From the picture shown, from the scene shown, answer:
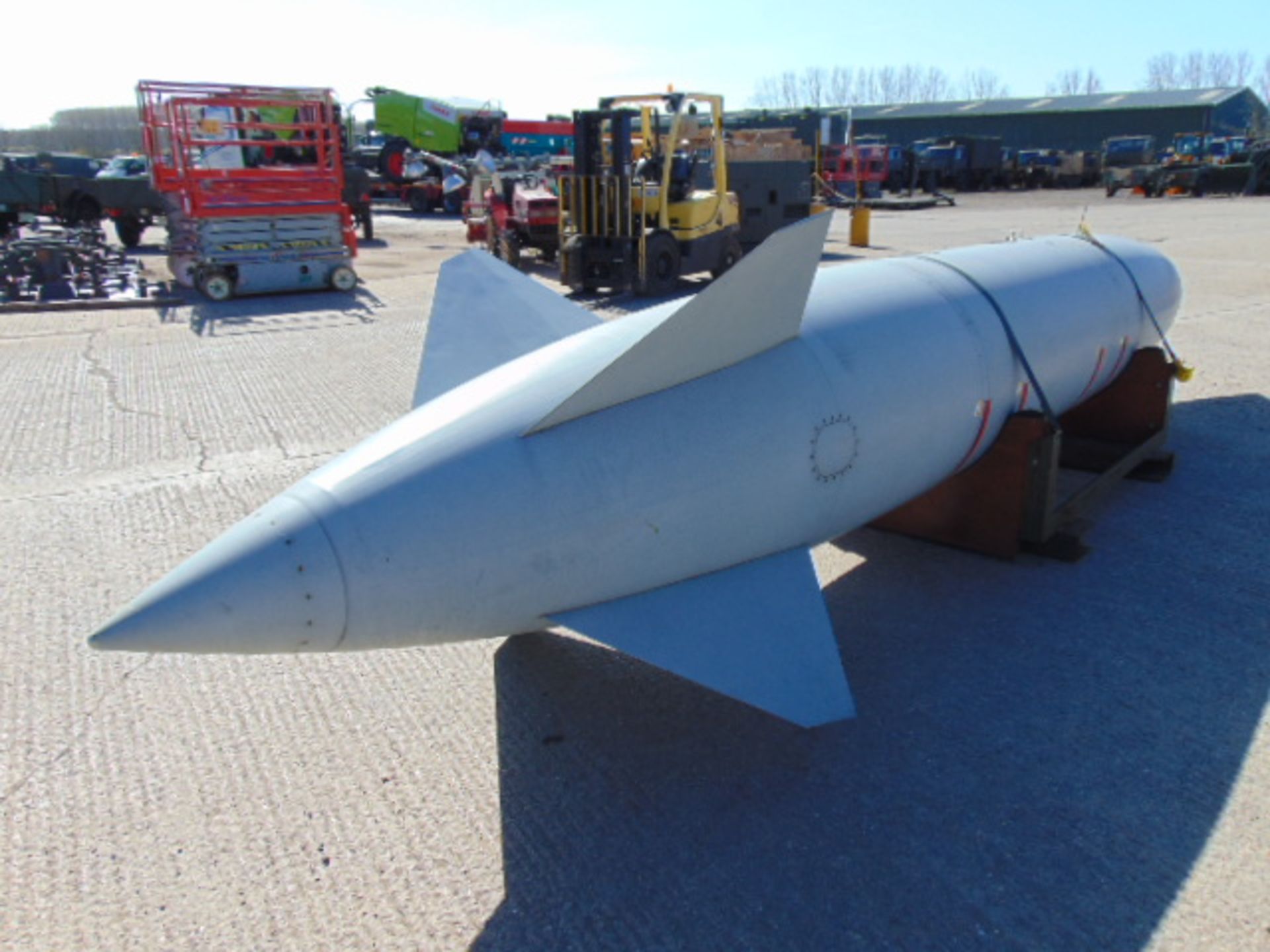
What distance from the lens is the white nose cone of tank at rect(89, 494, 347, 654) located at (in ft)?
6.15

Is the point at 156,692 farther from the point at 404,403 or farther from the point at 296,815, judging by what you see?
the point at 404,403

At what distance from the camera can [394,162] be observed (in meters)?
22.8

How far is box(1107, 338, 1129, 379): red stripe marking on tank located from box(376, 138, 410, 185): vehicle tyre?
21.1 m

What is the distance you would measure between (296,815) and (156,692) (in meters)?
0.88

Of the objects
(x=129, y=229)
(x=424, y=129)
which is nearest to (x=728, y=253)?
(x=129, y=229)

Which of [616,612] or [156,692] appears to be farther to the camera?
[156,692]

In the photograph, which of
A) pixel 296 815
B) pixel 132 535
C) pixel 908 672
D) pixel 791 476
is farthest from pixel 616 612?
pixel 132 535

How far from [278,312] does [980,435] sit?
26.3 ft

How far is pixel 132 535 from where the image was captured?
13.1 ft

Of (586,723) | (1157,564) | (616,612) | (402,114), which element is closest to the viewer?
(616,612)

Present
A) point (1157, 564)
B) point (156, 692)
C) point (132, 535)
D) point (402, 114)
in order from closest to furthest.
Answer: point (156, 692) → point (1157, 564) → point (132, 535) → point (402, 114)

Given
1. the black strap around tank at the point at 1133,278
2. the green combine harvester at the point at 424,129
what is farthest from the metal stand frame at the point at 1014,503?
the green combine harvester at the point at 424,129

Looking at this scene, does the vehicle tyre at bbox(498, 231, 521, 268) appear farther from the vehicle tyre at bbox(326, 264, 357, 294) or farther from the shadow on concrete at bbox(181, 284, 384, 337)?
the vehicle tyre at bbox(326, 264, 357, 294)

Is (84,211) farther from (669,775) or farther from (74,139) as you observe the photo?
(74,139)
